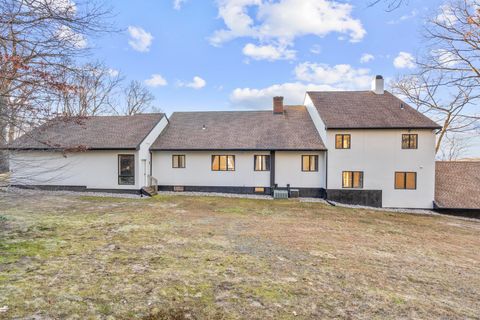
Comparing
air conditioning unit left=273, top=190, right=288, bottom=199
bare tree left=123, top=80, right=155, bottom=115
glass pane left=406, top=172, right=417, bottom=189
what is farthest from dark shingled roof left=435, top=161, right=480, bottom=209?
bare tree left=123, top=80, right=155, bottom=115

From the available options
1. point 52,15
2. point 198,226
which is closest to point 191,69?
point 198,226

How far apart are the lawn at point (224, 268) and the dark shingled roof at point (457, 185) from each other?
6.28m

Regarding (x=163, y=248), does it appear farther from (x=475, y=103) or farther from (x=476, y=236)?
(x=475, y=103)

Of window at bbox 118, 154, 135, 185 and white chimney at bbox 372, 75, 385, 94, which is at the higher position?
white chimney at bbox 372, 75, 385, 94

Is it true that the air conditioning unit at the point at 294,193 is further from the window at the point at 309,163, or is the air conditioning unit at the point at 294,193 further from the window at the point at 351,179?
the window at the point at 351,179

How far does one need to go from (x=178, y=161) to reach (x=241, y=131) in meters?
4.84

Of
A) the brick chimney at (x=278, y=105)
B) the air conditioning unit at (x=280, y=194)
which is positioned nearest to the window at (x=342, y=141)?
the air conditioning unit at (x=280, y=194)

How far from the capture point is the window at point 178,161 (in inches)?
651

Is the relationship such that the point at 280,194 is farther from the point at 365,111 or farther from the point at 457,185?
the point at 457,185

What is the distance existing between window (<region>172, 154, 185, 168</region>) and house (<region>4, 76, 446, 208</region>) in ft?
0.22

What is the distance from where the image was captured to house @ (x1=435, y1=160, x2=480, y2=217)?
14516 millimetres

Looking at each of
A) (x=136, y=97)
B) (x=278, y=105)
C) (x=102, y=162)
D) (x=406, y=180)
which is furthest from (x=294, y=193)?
(x=136, y=97)

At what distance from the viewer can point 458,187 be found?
15.6 metres

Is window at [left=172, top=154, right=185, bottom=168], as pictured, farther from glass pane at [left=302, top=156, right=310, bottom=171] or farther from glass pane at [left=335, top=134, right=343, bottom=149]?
glass pane at [left=335, top=134, right=343, bottom=149]
